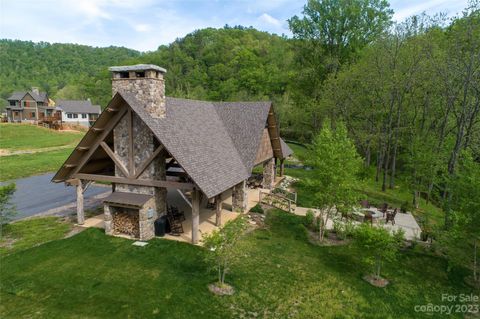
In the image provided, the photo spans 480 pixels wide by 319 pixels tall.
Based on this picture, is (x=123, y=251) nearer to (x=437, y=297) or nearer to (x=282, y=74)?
(x=437, y=297)

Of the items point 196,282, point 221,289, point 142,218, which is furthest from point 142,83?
point 221,289

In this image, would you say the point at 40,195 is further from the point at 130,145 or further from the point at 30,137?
the point at 30,137

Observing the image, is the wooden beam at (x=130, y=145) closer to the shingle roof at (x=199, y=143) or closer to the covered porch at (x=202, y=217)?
the shingle roof at (x=199, y=143)

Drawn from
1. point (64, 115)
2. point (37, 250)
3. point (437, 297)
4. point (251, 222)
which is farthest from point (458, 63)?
point (64, 115)

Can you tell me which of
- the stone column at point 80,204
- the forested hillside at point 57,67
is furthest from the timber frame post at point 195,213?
the forested hillside at point 57,67

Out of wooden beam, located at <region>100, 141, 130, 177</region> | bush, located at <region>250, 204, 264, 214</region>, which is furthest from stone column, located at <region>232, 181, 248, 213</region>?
wooden beam, located at <region>100, 141, 130, 177</region>

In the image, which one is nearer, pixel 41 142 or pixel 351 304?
pixel 351 304
